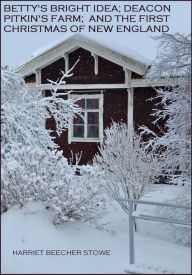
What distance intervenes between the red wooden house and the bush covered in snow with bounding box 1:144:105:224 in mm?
5368

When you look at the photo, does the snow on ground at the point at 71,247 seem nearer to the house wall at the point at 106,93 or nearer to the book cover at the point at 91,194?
the book cover at the point at 91,194

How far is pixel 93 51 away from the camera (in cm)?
1160

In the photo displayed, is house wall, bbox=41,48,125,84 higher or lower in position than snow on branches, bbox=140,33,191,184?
higher

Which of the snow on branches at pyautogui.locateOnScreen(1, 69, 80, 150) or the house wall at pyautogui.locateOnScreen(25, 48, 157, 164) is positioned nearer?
the snow on branches at pyautogui.locateOnScreen(1, 69, 80, 150)

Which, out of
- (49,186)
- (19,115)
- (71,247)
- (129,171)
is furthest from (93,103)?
(71,247)

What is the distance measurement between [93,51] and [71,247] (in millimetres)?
7199

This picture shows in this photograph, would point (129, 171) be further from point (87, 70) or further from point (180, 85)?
point (87, 70)

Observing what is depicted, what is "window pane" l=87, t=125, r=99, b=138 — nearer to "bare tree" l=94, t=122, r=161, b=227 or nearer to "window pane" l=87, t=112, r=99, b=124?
"window pane" l=87, t=112, r=99, b=124

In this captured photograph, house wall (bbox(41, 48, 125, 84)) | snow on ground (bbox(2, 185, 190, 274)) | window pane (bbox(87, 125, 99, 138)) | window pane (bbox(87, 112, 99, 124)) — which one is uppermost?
house wall (bbox(41, 48, 125, 84))

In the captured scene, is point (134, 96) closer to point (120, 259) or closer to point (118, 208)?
point (118, 208)

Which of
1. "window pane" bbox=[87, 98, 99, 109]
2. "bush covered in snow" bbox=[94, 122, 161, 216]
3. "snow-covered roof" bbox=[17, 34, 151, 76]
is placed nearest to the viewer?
"bush covered in snow" bbox=[94, 122, 161, 216]

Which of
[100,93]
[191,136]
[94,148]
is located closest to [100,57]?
[100,93]

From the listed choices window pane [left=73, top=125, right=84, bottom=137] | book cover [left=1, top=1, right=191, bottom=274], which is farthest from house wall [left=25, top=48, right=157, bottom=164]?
book cover [left=1, top=1, right=191, bottom=274]

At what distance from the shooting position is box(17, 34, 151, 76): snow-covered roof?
10969 millimetres
